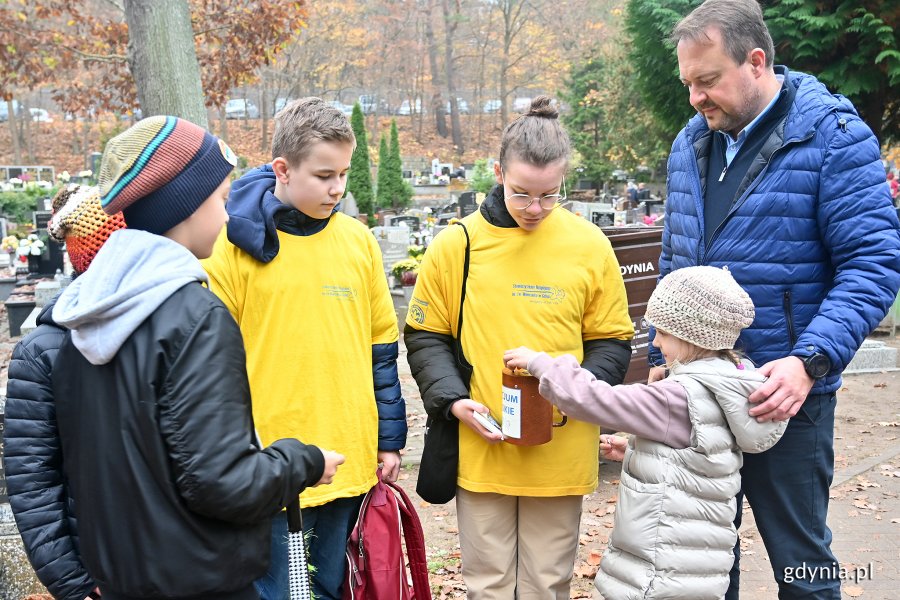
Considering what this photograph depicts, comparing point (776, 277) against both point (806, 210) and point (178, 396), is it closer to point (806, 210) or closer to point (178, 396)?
point (806, 210)

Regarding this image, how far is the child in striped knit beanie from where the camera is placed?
A: 2.56 metres

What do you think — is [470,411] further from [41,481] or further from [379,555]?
[41,481]

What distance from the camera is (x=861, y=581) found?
13.4 feet

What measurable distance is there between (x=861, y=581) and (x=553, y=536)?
1.98 meters

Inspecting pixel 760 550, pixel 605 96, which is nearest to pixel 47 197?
pixel 605 96

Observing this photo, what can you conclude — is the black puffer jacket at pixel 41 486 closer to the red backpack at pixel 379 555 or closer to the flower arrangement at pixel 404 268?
the red backpack at pixel 379 555

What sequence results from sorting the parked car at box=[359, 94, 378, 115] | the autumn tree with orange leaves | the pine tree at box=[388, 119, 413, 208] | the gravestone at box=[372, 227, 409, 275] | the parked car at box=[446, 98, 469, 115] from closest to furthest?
the autumn tree with orange leaves
the gravestone at box=[372, 227, 409, 275]
the pine tree at box=[388, 119, 413, 208]
the parked car at box=[359, 94, 378, 115]
the parked car at box=[446, 98, 469, 115]

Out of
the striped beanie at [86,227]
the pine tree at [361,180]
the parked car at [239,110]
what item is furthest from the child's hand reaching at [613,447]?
the parked car at [239,110]

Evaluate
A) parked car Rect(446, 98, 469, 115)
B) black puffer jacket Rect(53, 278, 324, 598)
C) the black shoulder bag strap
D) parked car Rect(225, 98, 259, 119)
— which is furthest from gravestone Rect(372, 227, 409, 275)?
parked car Rect(446, 98, 469, 115)

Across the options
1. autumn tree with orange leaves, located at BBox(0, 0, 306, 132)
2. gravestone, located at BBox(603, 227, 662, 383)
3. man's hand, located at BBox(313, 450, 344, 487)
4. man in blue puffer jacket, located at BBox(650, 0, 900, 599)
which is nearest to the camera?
man's hand, located at BBox(313, 450, 344, 487)

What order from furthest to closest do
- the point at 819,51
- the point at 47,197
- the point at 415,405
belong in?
the point at 47,197 < the point at 819,51 < the point at 415,405

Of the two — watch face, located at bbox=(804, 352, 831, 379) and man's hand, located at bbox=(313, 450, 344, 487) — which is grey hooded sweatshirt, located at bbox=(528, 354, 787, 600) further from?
man's hand, located at bbox=(313, 450, 344, 487)

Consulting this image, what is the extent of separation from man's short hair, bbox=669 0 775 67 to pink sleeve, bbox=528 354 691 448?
1088mm

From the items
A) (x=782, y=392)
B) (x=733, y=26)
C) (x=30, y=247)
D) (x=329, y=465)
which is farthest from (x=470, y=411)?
(x=30, y=247)
